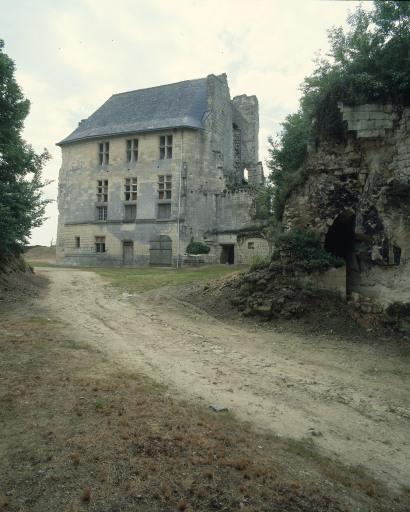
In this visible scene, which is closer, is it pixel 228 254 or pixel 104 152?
pixel 228 254

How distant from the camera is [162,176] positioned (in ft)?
98.6

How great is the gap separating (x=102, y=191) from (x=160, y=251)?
7806mm

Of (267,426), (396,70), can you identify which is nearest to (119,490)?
(267,426)

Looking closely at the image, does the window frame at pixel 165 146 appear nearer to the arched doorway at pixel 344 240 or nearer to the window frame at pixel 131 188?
the window frame at pixel 131 188

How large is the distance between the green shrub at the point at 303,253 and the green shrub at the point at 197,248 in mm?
17348

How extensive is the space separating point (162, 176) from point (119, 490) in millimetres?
28197

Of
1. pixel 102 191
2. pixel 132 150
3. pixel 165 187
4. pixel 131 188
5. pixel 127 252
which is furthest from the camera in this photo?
A: pixel 102 191

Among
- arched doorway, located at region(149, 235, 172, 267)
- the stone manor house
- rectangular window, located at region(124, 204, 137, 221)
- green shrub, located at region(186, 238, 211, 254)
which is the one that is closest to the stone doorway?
the stone manor house

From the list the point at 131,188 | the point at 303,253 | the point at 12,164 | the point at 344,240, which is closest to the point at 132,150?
the point at 131,188

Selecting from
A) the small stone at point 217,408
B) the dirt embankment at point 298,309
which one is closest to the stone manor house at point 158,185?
the dirt embankment at point 298,309

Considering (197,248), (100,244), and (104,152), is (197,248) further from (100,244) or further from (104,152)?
(104,152)

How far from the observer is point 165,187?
29.8 metres

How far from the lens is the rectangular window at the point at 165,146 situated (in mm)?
29984

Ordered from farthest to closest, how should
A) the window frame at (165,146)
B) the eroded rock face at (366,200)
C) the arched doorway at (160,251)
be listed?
1. the window frame at (165,146)
2. the arched doorway at (160,251)
3. the eroded rock face at (366,200)
